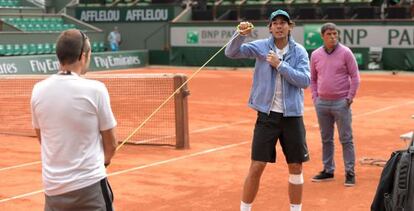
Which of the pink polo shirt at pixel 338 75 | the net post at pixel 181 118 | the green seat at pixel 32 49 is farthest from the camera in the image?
the green seat at pixel 32 49

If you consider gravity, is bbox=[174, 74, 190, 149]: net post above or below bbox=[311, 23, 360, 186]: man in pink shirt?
below

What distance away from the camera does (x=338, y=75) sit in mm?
8148

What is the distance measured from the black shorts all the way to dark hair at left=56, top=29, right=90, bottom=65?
9.03ft

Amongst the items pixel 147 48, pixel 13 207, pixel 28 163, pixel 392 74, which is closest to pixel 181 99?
pixel 28 163

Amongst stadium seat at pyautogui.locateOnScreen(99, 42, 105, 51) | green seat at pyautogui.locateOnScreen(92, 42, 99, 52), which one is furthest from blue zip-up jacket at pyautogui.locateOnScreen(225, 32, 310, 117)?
stadium seat at pyautogui.locateOnScreen(99, 42, 105, 51)

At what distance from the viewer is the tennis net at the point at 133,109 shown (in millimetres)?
11227

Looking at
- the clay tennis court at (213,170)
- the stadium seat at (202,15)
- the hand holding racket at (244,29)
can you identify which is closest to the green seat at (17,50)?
the stadium seat at (202,15)

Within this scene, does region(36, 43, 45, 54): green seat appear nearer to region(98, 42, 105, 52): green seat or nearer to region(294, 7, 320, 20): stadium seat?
region(98, 42, 105, 52): green seat

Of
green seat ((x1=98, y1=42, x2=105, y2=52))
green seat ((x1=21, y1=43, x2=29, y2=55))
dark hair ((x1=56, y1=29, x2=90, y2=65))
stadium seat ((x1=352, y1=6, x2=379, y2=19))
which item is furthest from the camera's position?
green seat ((x1=98, y1=42, x2=105, y2=52))

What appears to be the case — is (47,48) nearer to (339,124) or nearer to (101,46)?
(101,46)

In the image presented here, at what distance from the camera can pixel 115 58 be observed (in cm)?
3362

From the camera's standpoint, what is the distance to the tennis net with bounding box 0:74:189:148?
11227 mm

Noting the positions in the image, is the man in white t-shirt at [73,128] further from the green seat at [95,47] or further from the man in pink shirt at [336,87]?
the green seat at [95,47]

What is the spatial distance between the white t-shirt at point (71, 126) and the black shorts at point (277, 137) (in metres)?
2.53
